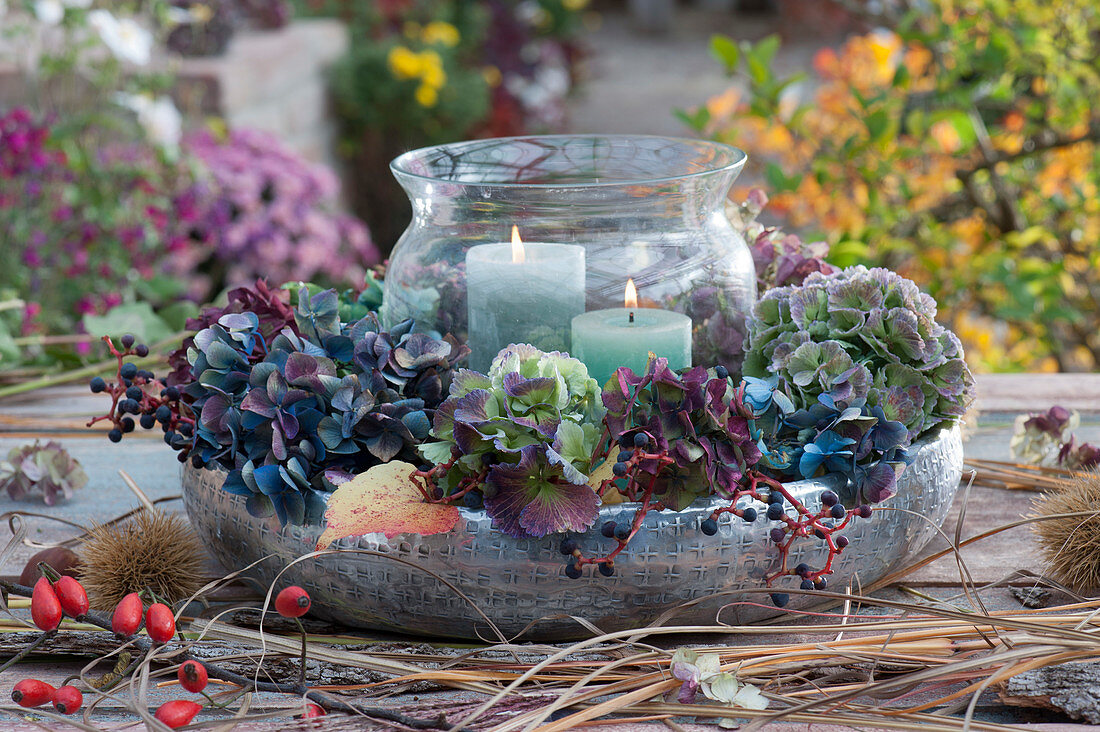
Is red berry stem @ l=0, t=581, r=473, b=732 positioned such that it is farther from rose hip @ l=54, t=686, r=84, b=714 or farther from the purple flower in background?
the purple flower in background

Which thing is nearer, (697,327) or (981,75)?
(697,327)

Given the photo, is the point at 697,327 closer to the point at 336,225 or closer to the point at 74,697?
the point at 74,697

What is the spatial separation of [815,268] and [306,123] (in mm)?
3228

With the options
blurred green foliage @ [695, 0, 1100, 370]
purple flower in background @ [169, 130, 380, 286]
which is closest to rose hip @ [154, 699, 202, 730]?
blurred green foliage @ [695, 0, 1100, 370]

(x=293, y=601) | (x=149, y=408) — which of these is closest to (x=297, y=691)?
(x=293, y=601)

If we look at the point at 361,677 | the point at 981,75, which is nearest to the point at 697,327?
the point at 361,677

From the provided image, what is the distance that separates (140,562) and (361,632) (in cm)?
18

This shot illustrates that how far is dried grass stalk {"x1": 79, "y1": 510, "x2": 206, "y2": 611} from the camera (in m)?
0.77

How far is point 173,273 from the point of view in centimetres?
256

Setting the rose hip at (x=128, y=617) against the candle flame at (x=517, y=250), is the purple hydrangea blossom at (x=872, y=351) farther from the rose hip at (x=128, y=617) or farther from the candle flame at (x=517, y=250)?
the rose hip at (x=128, y=617)

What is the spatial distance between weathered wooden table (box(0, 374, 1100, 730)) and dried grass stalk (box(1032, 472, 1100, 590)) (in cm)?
3

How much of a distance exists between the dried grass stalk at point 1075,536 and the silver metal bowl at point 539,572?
5.1 inches

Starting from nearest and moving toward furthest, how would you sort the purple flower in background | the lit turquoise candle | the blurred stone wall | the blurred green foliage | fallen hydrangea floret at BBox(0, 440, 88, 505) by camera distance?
the lit turquoise candle < fallen hydrangea floret at BBox(0, 440, 88, 505) < the blurred green foliage < the purple flower in background < the blurred stone wall

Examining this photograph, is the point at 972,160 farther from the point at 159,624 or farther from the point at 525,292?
the point at 159,624
